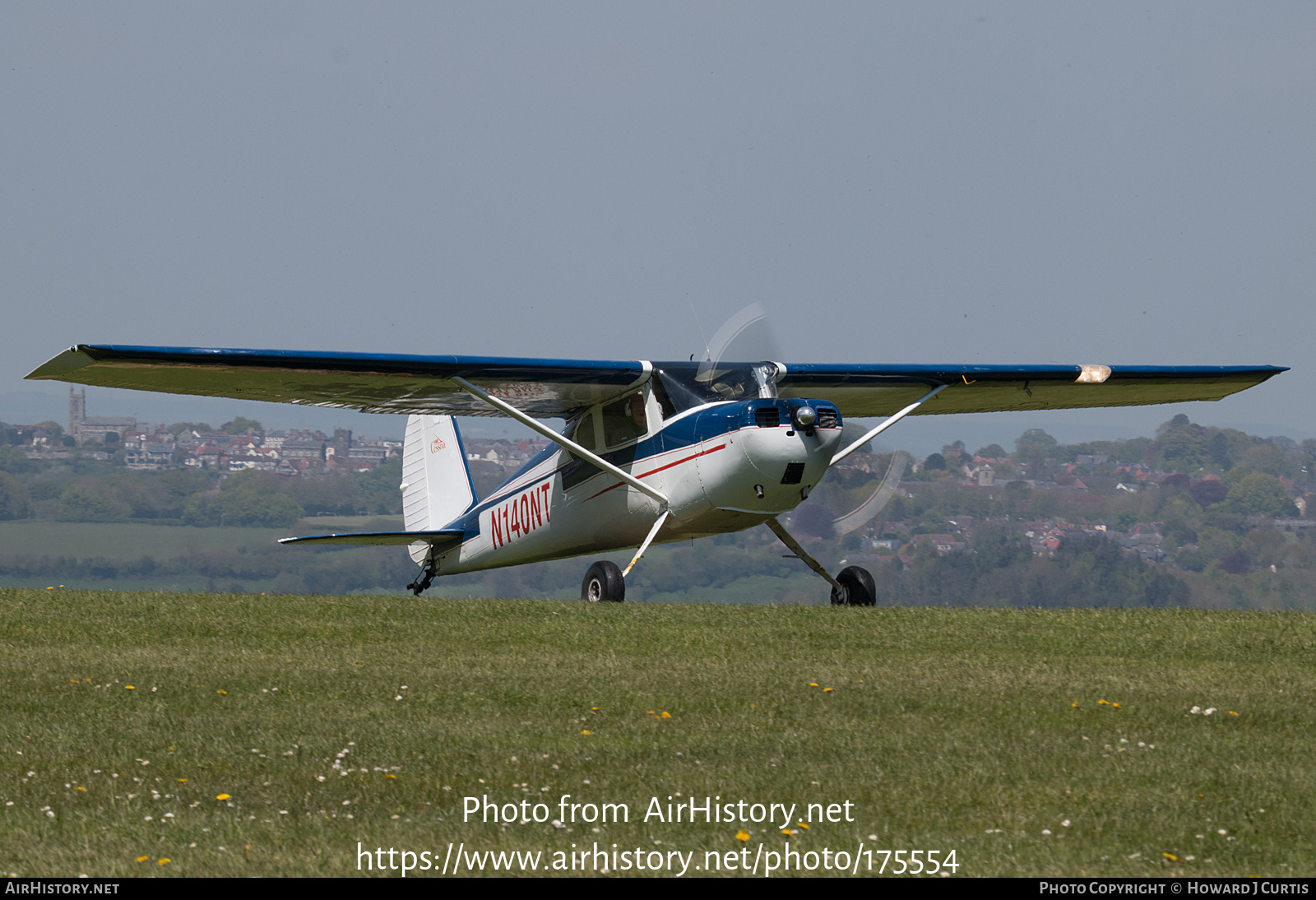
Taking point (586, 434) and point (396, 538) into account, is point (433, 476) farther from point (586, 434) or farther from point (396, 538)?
point (586, 434)

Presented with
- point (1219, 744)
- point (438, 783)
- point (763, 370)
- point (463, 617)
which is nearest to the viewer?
Answer: point (438, 783)

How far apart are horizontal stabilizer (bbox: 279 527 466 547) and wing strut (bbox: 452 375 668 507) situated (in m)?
3.99

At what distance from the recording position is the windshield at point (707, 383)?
51.9ft

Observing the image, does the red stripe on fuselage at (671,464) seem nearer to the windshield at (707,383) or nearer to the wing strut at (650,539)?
the wing strut at (650,539)

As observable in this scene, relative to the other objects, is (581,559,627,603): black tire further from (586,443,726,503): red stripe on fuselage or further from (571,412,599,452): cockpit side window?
(571,412,599,452): cockpit side window

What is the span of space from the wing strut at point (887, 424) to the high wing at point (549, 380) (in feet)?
0.43

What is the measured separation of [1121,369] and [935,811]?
13.7m

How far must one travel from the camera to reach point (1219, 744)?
793 cm

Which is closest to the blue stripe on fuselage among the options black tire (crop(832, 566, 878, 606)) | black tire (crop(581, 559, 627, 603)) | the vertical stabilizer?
black tire (crop(581, 559, 627, 603))

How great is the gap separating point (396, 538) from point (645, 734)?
13948 millimetres

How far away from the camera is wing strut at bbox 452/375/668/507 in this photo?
53.5 feet

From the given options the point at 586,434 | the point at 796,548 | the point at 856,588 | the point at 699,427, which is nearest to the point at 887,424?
the point at 796,548
